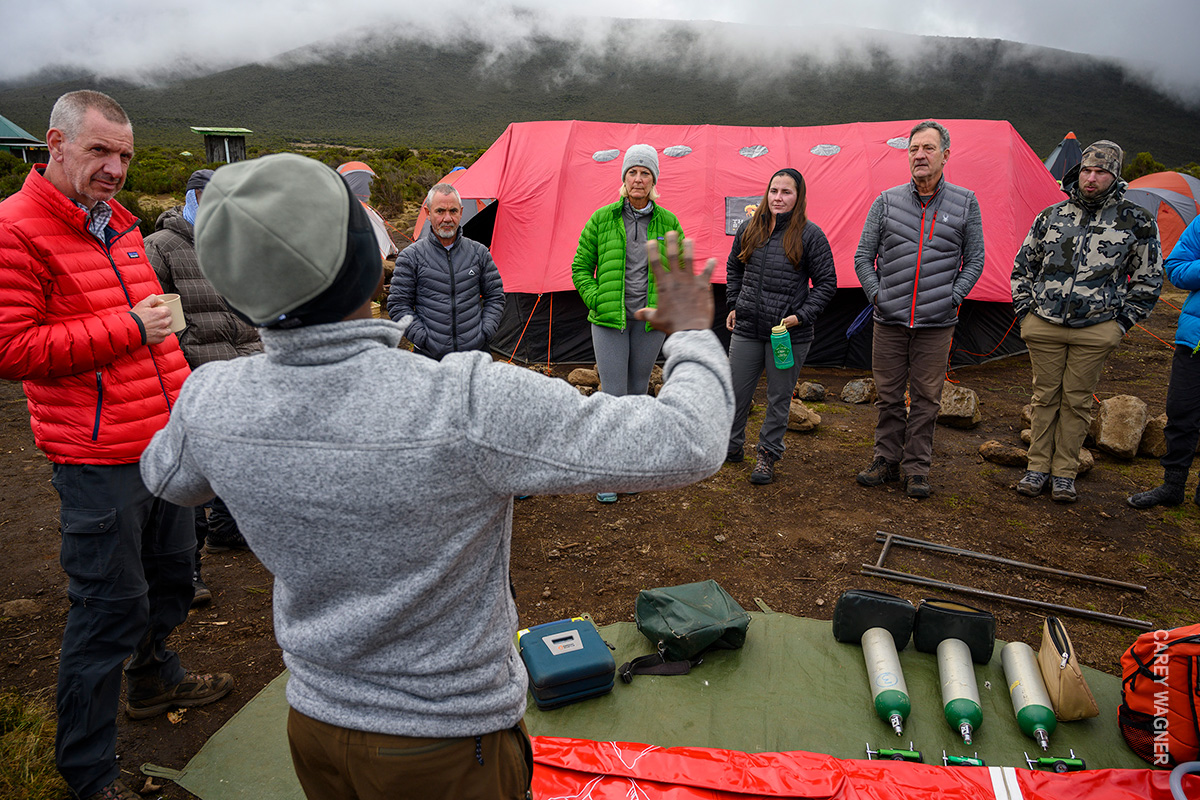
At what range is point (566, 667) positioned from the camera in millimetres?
2707

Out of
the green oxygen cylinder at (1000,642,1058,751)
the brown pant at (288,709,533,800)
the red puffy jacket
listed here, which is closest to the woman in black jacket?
the green oxygen cylinder at (1000,642,1058,751)

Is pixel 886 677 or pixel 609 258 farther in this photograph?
pixel 609 258

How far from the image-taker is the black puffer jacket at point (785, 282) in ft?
15.5

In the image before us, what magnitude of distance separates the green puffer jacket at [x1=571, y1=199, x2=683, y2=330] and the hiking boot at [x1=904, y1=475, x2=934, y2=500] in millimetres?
2195

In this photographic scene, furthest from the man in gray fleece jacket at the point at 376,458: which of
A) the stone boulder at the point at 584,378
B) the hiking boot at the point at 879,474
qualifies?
the stone boulder at the point at 584,378

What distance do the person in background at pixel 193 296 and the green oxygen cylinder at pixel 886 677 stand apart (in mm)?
3123

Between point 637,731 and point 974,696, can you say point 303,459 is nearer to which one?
point 637,731

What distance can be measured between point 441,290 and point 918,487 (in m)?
3.46

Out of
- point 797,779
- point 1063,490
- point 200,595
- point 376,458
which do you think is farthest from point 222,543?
point 1063,490

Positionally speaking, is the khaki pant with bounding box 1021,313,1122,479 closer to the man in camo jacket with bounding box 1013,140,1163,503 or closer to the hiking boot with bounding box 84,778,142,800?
the man in camo jacket with bounding box 1013,140,1163,503

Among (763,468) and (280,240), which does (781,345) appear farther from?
(280,240)

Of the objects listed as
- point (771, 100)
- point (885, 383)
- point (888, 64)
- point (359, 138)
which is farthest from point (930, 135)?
point (888, 64)

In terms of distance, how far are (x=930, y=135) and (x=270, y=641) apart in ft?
15.5

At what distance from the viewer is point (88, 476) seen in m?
2.23
